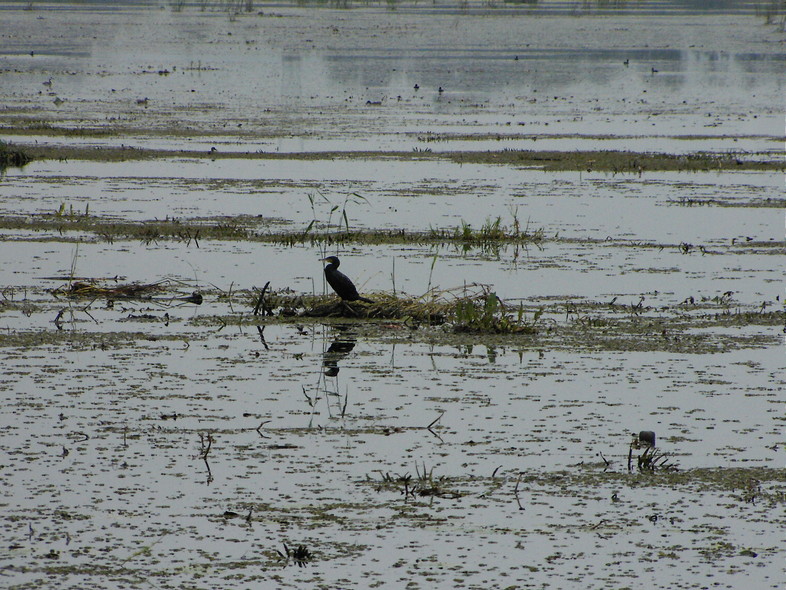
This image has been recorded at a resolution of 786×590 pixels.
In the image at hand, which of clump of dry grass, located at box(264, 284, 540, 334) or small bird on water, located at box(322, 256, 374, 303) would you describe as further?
small bird on water, located at box(322, 256, 374, 303)

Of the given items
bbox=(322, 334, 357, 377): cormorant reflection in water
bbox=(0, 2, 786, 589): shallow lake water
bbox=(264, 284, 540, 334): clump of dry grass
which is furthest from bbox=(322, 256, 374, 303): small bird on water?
bbox=(322, 334, 357, 377): cormorant reflection in water

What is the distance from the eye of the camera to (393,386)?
8.09 metres

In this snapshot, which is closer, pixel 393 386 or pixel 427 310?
pixel 393 386

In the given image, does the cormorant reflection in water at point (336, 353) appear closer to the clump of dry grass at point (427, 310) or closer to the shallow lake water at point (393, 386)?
the shallow lake water at point (393, 386)

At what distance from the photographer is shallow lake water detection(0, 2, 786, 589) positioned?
5.46 metres

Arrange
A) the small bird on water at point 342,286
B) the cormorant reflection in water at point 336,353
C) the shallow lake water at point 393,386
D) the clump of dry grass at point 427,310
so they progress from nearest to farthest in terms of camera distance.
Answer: the shallow lake water at point 393,386, the cormorant reflection in water at point 336,353, the clump of dry grass at point 427,310, the small bird on water at point 342,286

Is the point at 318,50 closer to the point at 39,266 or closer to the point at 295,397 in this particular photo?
the point at 39,266

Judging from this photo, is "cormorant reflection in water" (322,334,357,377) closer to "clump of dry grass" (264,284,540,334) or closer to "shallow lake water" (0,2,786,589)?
"shallow lake water" (0,2,786,589)

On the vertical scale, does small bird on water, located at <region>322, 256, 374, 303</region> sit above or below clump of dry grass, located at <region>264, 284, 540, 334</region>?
above

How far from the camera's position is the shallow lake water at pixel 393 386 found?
5465 mm

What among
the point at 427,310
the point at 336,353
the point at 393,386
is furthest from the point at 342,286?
the point at 393,386

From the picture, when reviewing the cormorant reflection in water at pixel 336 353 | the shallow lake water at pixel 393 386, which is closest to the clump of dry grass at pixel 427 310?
the shallow lake water at pixel 393 386

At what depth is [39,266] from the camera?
11.9 m

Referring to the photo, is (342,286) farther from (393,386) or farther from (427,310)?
(393,386)
